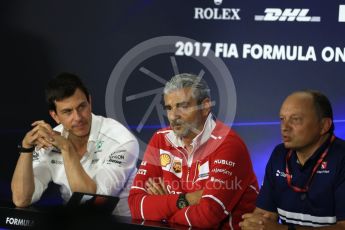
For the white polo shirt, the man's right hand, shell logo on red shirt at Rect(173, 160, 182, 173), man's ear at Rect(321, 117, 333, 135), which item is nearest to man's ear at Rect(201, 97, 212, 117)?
shell logo on red shirt at Rect(173, 160, 182, 173)

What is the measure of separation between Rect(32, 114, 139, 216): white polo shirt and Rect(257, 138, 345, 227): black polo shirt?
0.97 metres

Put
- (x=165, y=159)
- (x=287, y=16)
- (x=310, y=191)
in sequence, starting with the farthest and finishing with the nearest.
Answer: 1. (x=287, y=16)
2. (x=165, y=159)
3. (x=310, y=191)

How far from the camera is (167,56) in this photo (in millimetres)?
4508

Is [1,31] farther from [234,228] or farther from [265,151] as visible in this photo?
[234,228]

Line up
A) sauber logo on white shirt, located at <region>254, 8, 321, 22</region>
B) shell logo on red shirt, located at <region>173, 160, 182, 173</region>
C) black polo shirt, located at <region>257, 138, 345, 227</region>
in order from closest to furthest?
black polo shirt, located at <region>257, 138, 345, 227</region> < shell logo on red shirt, located at <region>173, 160, 182, 173</region> < sauber logo on white shirt, located at <region>254, 8, 321, 22</region>

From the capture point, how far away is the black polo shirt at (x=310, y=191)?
9.48 ft

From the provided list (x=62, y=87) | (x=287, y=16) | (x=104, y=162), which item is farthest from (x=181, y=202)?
(x=287, y=16)

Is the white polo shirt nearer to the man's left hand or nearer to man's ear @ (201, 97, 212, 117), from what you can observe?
the man's left hand

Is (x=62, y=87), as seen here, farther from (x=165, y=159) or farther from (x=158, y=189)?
(x=158, y=189)

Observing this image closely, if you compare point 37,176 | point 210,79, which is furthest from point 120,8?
point 37,176

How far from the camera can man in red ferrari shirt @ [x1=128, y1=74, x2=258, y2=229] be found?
3.16 meters

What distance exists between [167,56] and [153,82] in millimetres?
223

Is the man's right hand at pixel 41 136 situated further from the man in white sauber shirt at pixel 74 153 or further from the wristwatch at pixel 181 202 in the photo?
the wristwatch at pixel 181 202

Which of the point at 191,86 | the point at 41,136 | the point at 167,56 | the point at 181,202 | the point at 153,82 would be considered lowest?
the point at 181,202
